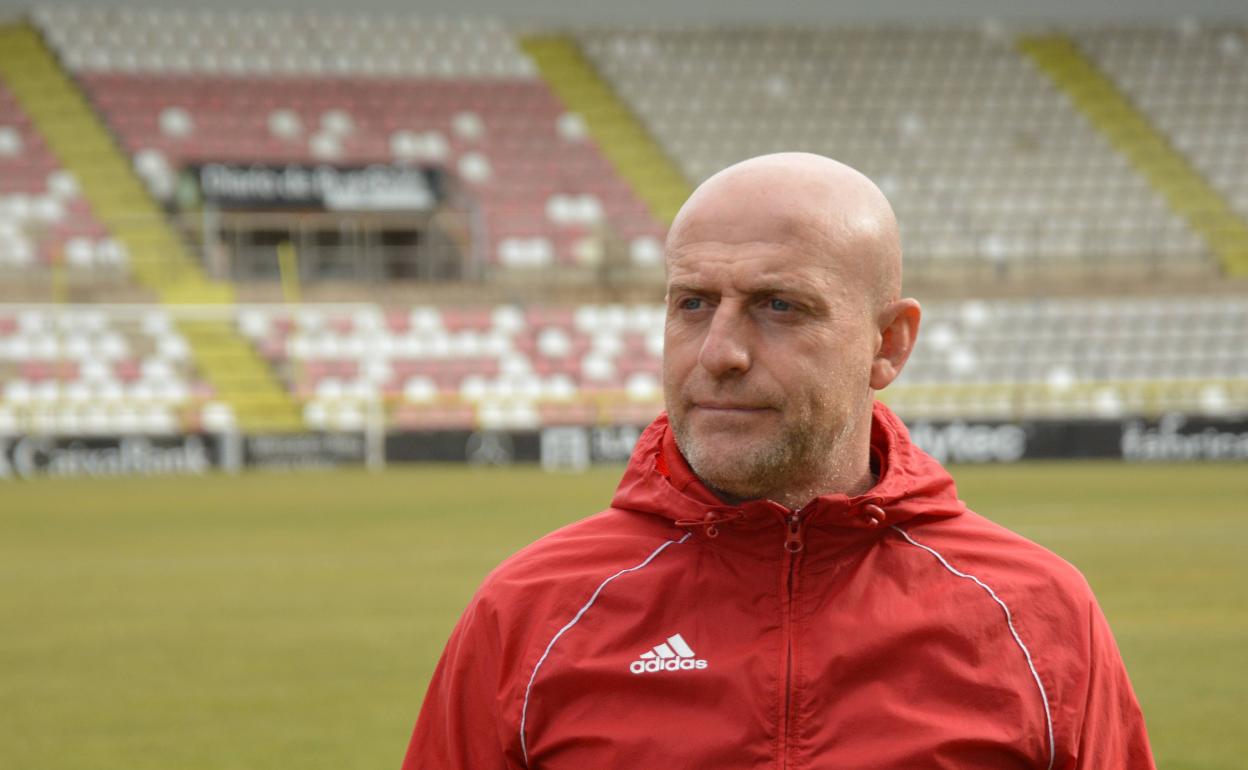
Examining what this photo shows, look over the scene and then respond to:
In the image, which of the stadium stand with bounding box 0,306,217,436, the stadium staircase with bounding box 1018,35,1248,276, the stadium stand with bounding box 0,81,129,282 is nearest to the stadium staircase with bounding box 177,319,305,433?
the stadium stand with bounding box 0,306,217,436

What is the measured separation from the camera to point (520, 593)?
210cm

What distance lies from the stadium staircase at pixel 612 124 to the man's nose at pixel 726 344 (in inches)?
1012

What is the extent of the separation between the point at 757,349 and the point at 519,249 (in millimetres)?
24888

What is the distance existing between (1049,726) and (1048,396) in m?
23.2

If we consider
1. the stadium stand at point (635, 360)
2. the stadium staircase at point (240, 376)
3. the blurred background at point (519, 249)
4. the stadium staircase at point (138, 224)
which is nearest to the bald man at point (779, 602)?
the blurred background at point (519, 249)

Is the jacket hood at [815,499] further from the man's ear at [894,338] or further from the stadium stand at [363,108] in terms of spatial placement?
the stadium stand at [363,108]

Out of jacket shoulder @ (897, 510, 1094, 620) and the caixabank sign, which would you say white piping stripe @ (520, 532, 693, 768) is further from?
the caixabank sign

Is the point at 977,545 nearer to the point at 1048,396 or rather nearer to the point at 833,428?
the point at 833,428

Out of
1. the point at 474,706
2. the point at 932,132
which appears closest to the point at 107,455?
the point at 932,132

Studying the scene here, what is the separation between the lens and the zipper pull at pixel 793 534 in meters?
2.04

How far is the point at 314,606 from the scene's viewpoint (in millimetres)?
8430

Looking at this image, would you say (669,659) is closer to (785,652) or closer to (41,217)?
(785,652)

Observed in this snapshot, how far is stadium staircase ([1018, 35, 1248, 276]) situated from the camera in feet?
91.1

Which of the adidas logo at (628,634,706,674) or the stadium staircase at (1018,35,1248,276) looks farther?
the stadium staircase at (1018,35,1248,276)
